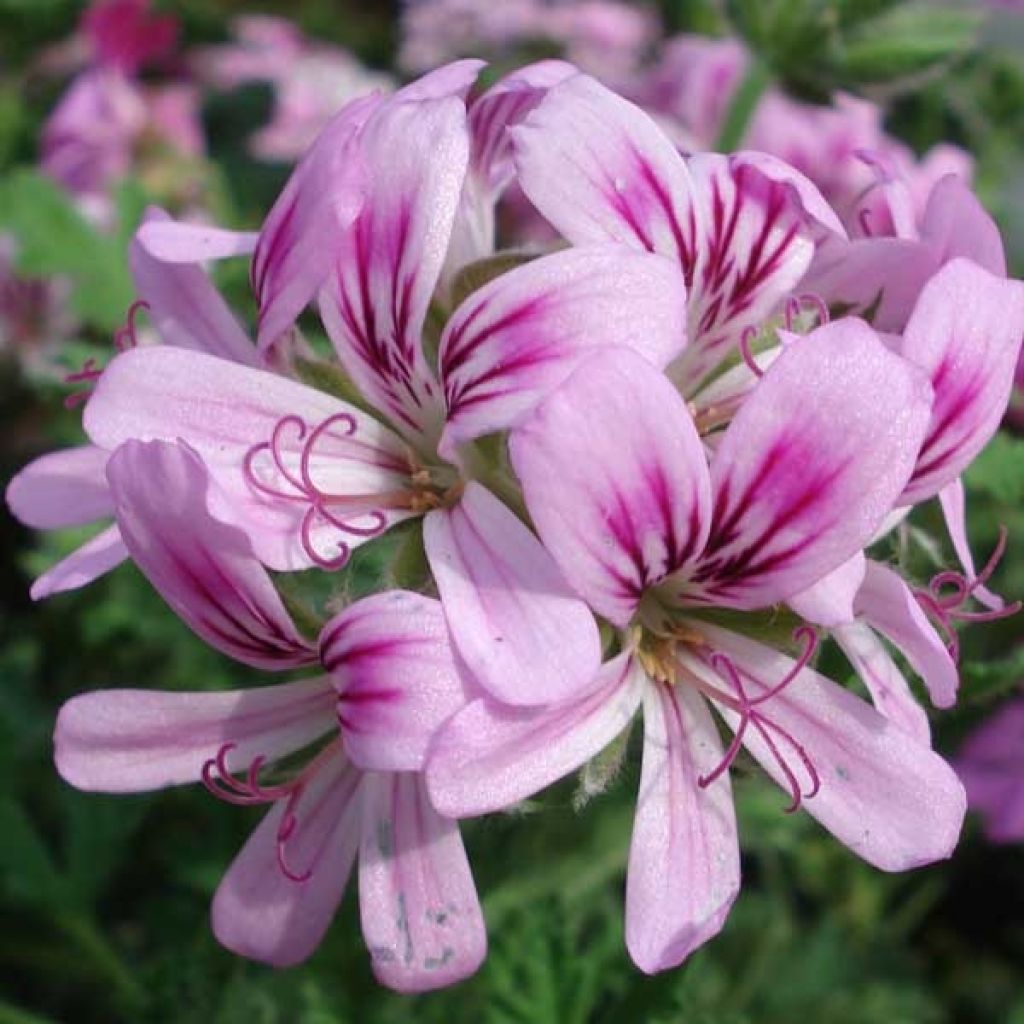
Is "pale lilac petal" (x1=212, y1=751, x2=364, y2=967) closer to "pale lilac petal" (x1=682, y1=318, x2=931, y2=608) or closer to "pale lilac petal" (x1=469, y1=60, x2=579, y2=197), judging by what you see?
"pale lilac petal" (x1=682, y1=318, x2=931, y2=608)

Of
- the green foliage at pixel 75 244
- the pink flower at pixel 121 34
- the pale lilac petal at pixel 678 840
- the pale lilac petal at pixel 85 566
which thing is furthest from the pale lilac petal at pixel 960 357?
the pink flower at pixel 121 34

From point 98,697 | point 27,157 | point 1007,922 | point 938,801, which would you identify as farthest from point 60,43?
point 938,801

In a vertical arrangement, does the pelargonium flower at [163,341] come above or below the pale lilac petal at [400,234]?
below

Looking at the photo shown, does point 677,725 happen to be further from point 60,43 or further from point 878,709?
point 60,43

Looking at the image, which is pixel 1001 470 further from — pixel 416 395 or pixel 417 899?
pixel 417 899

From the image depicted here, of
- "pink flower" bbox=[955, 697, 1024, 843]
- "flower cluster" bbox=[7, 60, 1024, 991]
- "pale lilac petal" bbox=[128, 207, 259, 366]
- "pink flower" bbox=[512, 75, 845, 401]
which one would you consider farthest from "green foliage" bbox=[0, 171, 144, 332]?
"pink flower" bbox=[955, 697, 1024, 843]

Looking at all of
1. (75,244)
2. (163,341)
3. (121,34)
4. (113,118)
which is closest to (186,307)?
(163,341)

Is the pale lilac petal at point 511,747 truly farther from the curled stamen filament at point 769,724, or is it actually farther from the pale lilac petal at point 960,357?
the pale lilac petal at point 960,357
